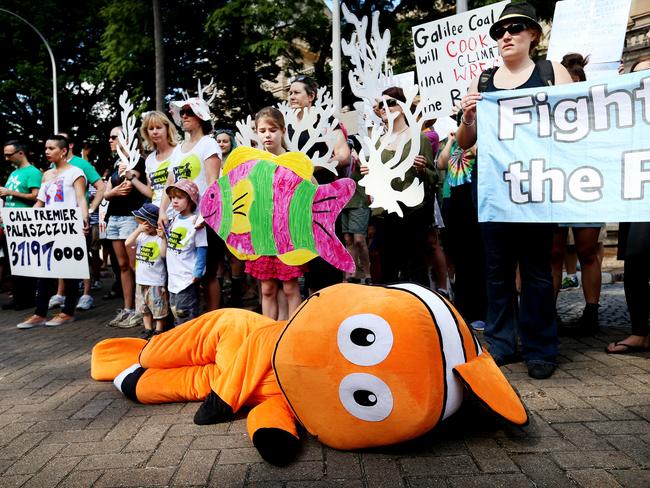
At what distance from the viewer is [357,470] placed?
2049 millimetres

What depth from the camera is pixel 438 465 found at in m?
2.06

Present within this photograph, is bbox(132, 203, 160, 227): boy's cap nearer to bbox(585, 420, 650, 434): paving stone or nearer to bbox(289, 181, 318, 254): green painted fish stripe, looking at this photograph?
bbox(289, 181, 318, 254): green painted fish stripe

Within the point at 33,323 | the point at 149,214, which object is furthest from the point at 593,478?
the point at 33,323

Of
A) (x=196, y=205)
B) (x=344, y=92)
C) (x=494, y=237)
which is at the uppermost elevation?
(x=344, y=92)

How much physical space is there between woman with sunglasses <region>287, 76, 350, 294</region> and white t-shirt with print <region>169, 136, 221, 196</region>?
675 millimetres

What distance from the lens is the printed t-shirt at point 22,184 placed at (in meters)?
6.23

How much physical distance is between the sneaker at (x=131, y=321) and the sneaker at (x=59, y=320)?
77cm

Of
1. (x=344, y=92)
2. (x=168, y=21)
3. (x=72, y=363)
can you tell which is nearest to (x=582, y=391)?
(x=72, y=363)

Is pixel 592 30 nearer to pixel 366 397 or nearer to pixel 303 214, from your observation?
pixel 303 214

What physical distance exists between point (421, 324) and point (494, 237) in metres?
1.42

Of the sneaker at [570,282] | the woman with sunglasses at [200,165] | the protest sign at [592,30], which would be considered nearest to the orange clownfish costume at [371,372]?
the woman with sunglasses at [200,165]

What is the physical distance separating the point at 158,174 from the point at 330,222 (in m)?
1.84

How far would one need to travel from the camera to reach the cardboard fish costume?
3.45 m

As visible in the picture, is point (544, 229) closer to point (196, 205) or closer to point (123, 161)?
point (196, 205)
